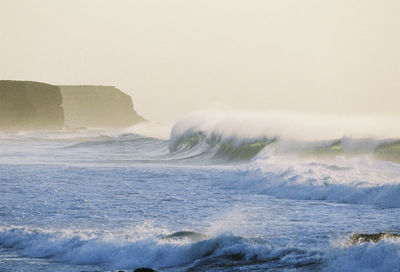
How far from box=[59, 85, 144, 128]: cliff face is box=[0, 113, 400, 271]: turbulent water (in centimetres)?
14845

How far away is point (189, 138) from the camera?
121 ft

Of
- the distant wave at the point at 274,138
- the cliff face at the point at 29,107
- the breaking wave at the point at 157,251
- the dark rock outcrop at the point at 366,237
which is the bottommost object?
the breaking wave at the point at 157,251

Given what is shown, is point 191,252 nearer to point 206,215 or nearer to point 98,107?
point 206,215

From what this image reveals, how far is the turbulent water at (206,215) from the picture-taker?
8570 mm

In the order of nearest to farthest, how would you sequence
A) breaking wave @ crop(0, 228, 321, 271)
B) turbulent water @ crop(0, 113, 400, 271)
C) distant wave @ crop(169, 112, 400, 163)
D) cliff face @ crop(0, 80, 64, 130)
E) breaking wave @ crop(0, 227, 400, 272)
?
breaking wave @ crop(0, 227, 400, 272), breaking wave @ crop(0, 228, 321, 271), turbulent water @ crop(0, 113, 400, 271), distant wave @ crop(169, 112, 400, 163), cliff face @ crop(0, 80, 64, 130)

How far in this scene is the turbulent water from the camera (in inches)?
337

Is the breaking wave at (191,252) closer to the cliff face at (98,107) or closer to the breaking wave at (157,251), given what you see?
the breaking wave at (157,251)

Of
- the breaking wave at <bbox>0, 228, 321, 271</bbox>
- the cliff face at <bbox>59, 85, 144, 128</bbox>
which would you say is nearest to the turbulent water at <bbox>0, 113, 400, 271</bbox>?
the breaking wave at <bbox>0, 228, 321, 271</bbox>

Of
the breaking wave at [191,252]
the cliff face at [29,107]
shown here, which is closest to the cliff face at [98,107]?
the cliff face at [29,107]

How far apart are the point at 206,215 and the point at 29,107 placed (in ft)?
375

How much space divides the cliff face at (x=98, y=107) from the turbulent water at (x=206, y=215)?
14845 centimetres

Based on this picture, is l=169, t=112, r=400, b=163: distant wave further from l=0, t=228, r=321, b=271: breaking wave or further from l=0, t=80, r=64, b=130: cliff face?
l=0, t=80, r=64, b=130: cliff face

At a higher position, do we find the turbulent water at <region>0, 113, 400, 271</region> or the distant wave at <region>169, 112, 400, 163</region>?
the distant wave at <region>169, 112, 400, 163</region>

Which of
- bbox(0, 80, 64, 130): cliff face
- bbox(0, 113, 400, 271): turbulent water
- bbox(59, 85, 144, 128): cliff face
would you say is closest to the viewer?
bbox(0, 113, 400, 271): turbulent water
